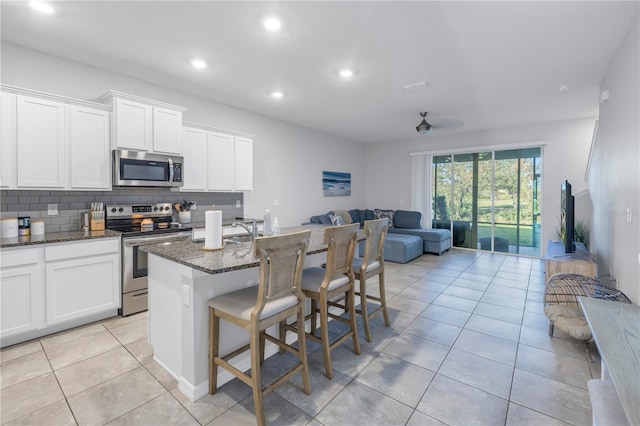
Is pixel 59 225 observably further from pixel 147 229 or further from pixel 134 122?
pixel 134 122

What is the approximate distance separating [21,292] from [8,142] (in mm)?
1346

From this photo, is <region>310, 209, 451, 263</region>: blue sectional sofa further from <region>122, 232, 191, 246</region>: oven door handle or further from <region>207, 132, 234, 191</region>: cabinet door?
<region>122, 232, 191, 246</region>: oven door handle

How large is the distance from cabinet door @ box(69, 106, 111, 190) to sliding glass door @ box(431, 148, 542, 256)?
6.68 metres

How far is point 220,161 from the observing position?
441 cm

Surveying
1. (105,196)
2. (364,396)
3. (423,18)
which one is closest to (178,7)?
(423,18)

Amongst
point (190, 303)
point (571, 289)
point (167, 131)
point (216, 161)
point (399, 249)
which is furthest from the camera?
point (399, 249)

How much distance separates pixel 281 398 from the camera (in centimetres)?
195

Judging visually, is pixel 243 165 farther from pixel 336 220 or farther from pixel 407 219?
pixel 407 219

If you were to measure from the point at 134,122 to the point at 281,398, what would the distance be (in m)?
3.22

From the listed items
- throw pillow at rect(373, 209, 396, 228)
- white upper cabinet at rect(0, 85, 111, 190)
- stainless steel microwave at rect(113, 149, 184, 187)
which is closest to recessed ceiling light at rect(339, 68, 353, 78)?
stainless steel microwave at rect(113, 149, 184, 187)

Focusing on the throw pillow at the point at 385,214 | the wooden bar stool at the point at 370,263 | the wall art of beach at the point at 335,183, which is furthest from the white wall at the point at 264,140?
the wooden bar stool at the point at 370,263

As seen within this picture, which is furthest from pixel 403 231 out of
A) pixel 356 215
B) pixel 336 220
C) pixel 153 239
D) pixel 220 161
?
pixel 153 239

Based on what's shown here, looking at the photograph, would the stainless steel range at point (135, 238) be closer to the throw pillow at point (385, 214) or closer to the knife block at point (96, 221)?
the knife block at point (96, 221)

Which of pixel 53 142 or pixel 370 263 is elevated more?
pixel 53 142
